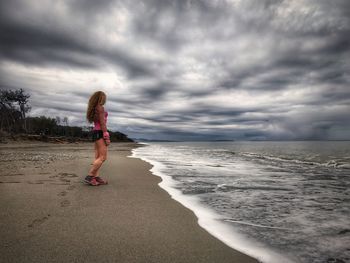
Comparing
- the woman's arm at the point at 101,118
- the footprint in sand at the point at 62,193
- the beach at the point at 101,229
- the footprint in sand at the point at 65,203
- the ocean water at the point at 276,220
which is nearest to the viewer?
the beach at the point at 101,229

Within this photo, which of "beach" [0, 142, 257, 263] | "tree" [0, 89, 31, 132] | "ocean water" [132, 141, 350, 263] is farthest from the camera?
"tree" [0, 89, 31, 132]

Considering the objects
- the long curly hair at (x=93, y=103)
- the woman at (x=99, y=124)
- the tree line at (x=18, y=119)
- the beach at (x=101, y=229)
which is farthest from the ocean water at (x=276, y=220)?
the tree line at (x=18, y=119)

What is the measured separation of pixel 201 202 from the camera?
14.1 feet

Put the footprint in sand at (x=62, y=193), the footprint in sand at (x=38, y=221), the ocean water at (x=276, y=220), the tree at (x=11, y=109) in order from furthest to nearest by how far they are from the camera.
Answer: the tree at (x=11, y=109), the footprint in sand at (x=62, y=193), the footprint in sand at (x=38, y=221), the ocean water at (x=276, y=220)

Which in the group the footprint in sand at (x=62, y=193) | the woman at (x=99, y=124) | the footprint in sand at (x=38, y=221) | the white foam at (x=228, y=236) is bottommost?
the footprint in sand at (x=62, y=193)

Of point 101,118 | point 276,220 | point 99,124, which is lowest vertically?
point 276,220

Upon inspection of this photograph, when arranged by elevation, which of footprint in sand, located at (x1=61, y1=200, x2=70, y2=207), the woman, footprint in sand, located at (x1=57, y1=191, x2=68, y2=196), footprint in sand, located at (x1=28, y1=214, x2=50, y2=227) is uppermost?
the woman

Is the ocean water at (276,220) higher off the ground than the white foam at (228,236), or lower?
higher

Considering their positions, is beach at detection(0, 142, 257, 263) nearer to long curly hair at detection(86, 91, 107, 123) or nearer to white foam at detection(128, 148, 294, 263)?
white foam at detection(128, 148, 294, 263)

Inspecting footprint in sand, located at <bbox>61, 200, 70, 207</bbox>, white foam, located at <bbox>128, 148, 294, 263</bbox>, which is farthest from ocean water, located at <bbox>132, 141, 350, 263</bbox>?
footprint in sand, located at <bbox>61, 200, 70, 207</bbox>

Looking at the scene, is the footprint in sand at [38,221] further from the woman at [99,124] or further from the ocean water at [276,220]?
the woman at [99,124]

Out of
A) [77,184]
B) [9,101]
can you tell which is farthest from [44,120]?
[77,184]

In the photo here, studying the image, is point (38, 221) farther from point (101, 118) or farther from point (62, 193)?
point (101, 118)

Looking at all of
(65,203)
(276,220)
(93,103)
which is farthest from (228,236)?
(93,103)
